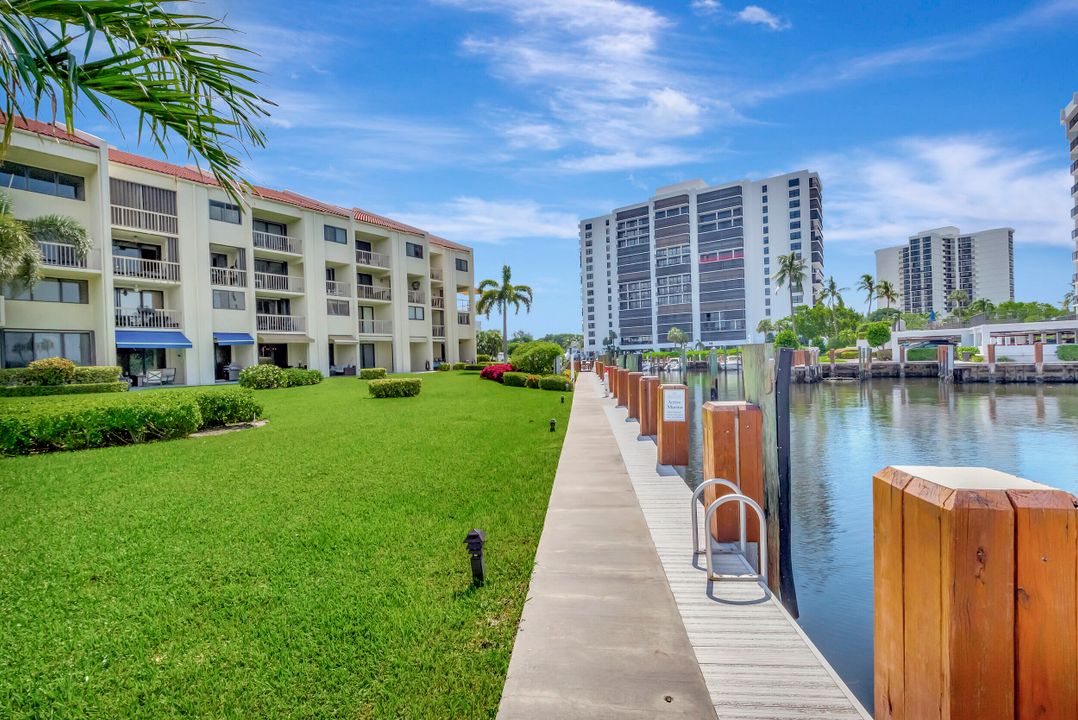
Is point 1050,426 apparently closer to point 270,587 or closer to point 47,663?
point 270,587

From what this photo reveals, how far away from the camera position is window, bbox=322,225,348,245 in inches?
1511

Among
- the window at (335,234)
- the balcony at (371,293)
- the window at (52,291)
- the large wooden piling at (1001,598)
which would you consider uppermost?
the window at (335,234)

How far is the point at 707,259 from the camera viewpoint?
393 ft

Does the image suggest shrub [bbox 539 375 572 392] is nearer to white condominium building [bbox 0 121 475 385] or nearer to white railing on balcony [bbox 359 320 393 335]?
white condominium building [bbox 0 121 475 385]

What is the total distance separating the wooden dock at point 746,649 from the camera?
9.96ft

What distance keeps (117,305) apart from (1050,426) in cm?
4212

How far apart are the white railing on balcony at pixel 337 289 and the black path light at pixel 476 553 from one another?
3677cm

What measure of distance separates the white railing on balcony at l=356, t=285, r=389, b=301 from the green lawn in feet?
105

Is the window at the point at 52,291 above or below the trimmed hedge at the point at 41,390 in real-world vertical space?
above

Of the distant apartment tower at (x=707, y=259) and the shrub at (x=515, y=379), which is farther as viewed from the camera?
the distant apartment tower at (x=707, y=259)

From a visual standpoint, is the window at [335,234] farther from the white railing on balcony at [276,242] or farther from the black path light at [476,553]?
the black path light at [476,553]

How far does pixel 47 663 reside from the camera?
353cm

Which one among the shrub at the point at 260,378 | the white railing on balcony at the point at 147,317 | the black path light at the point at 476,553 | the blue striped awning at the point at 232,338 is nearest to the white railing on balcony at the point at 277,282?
the blue striped awning at the point at 232,338

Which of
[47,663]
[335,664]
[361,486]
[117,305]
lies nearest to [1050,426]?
[361,486]
